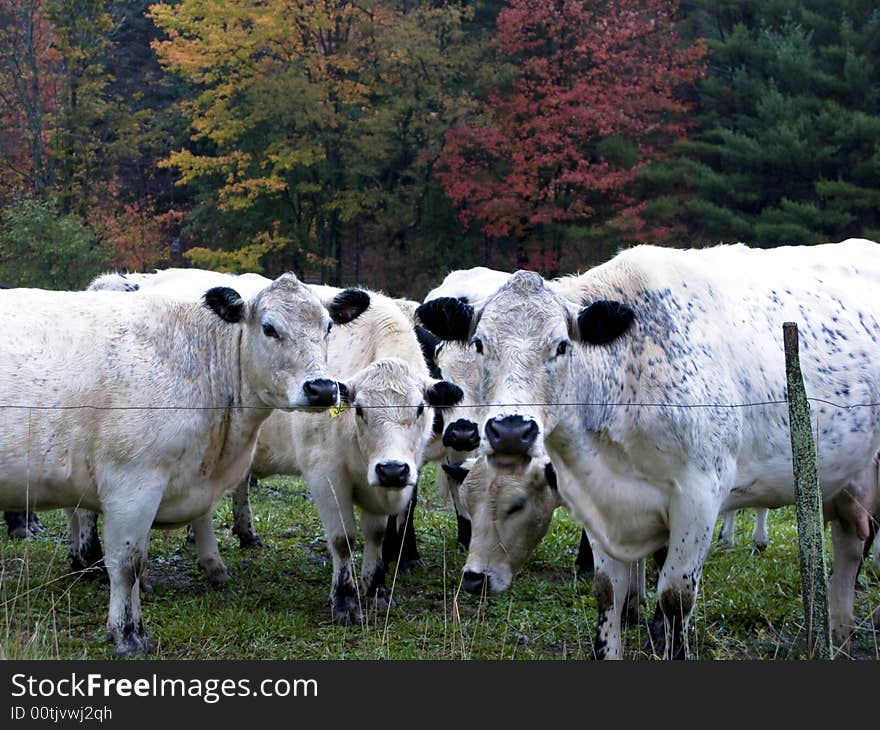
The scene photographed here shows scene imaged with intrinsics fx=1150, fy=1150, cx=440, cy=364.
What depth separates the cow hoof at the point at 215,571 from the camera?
8594mm

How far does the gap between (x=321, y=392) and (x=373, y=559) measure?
193cm

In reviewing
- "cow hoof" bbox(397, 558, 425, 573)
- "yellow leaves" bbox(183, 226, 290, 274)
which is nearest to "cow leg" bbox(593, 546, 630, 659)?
"cow hoof" bbox(397, 558, 425, 573)

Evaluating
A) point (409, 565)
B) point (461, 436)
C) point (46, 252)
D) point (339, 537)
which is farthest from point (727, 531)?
point (46, 252)

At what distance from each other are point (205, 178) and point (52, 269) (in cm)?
713

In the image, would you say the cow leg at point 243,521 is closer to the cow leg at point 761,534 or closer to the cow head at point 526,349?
the cow leg at point 761,534

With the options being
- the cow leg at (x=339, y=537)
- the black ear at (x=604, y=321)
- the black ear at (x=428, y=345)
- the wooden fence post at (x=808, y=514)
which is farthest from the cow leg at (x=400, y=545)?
the wooden fence post at (x=808, y=514)

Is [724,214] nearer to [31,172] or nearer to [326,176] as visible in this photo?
[326,176]

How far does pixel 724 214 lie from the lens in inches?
965

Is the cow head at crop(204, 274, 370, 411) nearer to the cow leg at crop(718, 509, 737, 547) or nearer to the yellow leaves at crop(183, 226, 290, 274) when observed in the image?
the cow leg at crop(718, 509, 737, 547)

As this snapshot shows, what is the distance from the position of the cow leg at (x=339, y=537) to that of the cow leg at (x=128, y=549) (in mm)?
1315

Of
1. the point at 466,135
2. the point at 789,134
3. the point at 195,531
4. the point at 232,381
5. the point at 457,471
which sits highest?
the point at 466,135

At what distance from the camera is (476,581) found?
7285mm

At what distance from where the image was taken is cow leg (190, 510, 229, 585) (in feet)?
28.1

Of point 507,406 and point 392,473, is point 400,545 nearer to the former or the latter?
point 392,473
